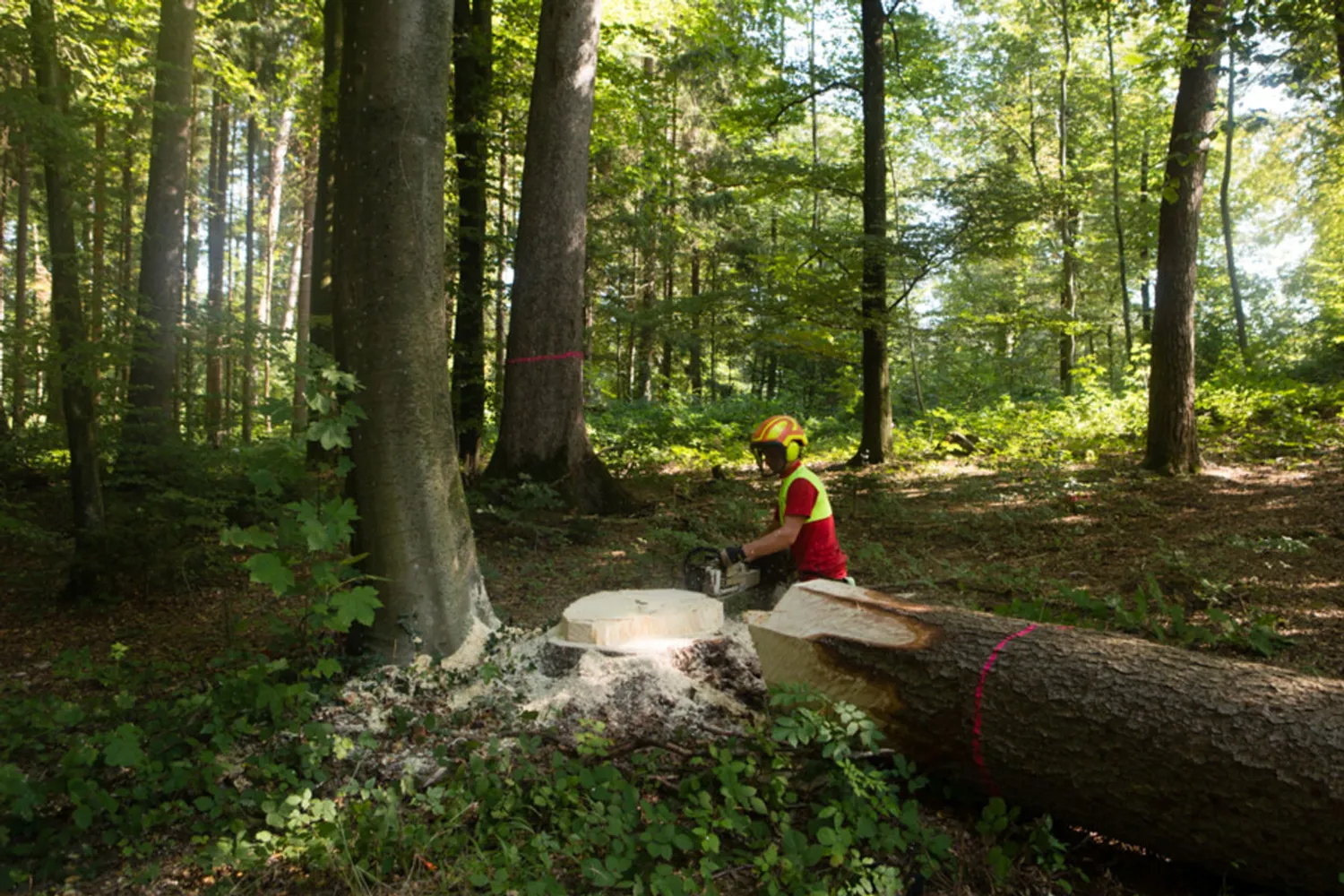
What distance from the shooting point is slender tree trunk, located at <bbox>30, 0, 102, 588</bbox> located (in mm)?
5762

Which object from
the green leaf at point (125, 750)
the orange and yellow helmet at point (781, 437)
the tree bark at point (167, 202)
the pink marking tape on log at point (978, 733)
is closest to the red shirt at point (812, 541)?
the orange and yellow helmet at point (781, 437)

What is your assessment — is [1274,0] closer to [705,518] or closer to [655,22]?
[705,518]

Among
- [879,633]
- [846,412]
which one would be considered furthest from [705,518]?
[846,412]

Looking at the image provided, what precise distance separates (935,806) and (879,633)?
72cm

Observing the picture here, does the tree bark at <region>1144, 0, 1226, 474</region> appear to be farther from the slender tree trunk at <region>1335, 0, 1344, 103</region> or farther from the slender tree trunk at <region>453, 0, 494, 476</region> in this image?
the slender tree trunk at <region>453, 0, 494, 476</region>

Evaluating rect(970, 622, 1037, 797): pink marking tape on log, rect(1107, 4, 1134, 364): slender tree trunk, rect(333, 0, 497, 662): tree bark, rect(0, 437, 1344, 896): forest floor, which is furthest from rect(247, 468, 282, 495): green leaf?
rect(1107, 4, 1134, 364): slender tree trunk

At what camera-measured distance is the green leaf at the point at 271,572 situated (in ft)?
10.4

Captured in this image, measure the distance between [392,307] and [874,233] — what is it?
29.6ft

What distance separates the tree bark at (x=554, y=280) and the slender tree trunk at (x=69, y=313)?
3424mm

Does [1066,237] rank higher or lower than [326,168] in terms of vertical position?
higher

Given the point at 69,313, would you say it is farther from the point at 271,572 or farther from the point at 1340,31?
the point at 1340,31

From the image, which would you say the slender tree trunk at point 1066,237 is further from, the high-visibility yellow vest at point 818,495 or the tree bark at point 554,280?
the high-visibility yellow vest at point 818,495

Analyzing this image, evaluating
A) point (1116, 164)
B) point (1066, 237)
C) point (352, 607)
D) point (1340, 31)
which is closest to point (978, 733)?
point (352, 607)

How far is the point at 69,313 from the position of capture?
587cm
